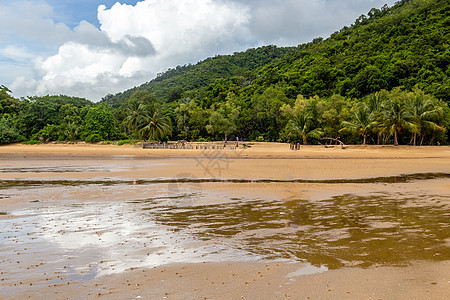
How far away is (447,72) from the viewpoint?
56.0 metres

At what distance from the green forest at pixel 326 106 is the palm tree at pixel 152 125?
0.19 m

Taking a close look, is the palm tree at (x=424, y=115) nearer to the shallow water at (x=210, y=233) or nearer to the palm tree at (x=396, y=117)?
the palm tree at (x=396, y=117)

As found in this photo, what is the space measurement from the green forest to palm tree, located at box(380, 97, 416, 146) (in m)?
0.13

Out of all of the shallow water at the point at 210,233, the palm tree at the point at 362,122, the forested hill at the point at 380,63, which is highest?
the forested hill at the point at 380,63

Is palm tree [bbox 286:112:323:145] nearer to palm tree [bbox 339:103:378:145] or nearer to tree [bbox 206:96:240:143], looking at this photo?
palm tree [bbox 339:103:378:145]

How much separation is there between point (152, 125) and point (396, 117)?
40.0 m

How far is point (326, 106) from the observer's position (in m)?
49.7

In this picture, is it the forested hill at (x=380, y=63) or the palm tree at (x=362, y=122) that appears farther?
the forested hill at (x=380, y=63)

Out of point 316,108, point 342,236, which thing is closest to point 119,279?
point 342,236

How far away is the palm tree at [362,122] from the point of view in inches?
1683

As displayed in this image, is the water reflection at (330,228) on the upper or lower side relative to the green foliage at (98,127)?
lower

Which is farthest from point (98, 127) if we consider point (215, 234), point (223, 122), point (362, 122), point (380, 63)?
point (215, 234)

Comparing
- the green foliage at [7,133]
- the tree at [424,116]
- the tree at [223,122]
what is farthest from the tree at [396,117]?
the green foliage at [7,133]

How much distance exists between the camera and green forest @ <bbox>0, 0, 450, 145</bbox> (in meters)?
43.8
